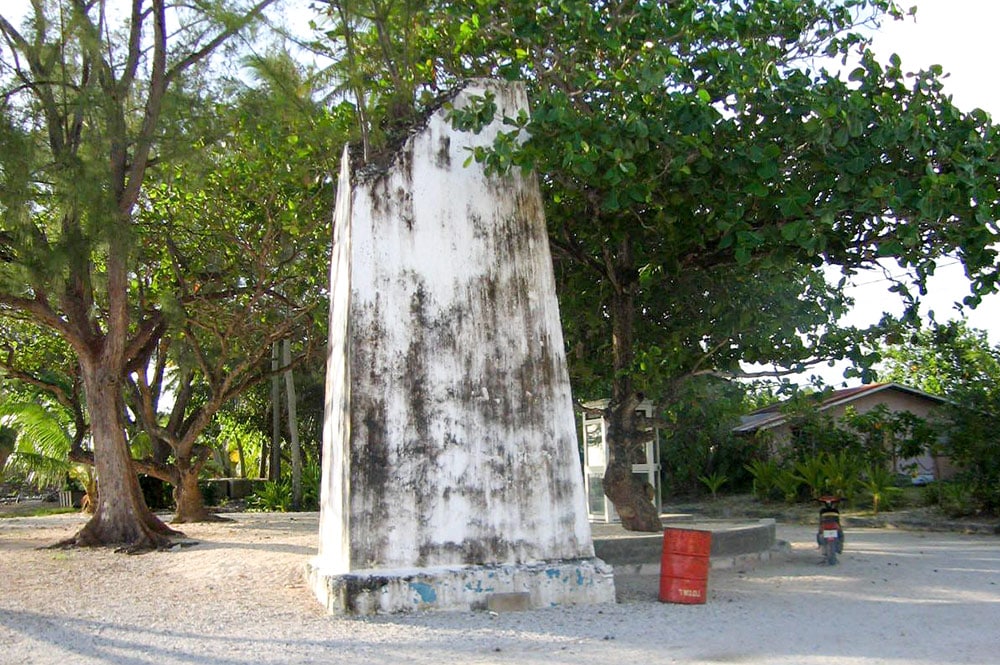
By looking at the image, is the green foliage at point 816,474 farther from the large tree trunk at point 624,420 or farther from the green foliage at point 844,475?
the large tree trunk at point 624,420

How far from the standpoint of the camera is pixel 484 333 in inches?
328

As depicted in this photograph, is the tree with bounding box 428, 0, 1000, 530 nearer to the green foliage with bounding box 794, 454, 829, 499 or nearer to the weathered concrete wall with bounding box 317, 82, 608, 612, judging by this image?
the weathered concrete wall with bounding box 317, 82, 608, 612

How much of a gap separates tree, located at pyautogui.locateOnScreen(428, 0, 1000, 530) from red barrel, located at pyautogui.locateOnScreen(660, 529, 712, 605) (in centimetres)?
264

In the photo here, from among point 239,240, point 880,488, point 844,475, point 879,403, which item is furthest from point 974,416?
point 239,240

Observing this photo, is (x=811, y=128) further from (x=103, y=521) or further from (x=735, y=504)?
(x=735, y=504)

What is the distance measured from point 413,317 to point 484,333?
64 cm

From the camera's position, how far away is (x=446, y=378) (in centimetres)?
815

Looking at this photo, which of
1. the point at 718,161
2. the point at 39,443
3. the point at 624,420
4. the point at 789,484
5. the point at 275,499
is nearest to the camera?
the point at 718,161

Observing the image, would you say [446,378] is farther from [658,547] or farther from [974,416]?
[974,416]

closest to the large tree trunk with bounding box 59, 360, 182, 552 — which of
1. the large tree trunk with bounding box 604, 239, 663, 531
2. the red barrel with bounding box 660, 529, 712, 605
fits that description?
the large tree trunk with bounding box 604, 239, 663, 531

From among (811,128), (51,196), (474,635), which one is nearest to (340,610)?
(474,635)

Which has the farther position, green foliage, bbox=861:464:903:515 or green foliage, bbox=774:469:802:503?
green foliage, bbox=774:469:802:503

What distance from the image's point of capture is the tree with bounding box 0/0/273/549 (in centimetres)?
1121

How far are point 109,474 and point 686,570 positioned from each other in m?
9.09
